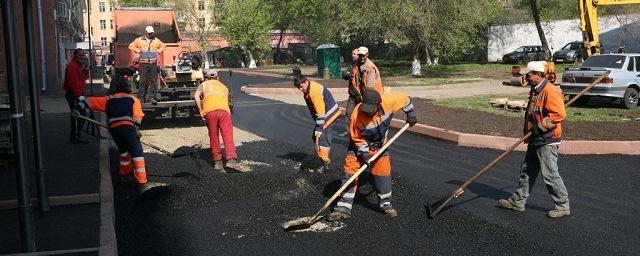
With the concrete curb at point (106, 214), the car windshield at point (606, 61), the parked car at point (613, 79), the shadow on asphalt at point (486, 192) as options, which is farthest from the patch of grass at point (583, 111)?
the concrete curb at point (106, 214)

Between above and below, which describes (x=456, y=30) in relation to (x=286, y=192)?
above

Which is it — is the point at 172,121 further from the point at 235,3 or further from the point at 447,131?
the point at 235,3

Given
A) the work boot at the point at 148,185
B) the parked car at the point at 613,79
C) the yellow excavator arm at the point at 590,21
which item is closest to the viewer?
the work boot at the point at 148,185

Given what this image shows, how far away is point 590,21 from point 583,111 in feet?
23.5

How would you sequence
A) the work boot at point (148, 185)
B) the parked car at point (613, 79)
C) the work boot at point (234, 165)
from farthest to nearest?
the parked car at point (613, 79), the work boot at point (234, 165), the work boot at point (148, 185)

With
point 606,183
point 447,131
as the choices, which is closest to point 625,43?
point 447,131

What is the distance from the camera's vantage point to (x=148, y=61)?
1261 centimetres

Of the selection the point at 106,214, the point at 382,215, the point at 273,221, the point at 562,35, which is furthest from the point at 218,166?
the point at 562,35

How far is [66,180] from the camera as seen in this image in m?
7.68

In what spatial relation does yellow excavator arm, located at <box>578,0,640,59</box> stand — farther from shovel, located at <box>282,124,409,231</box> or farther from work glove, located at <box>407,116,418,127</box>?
shovel, located at <box>282,124,409,231</box>

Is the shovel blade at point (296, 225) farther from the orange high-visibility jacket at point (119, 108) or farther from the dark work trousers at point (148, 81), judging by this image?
the dark work trousers at point (148, 81)

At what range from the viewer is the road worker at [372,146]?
6.25 m

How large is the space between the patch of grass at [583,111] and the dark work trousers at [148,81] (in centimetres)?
749

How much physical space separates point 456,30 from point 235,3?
1348 inches
